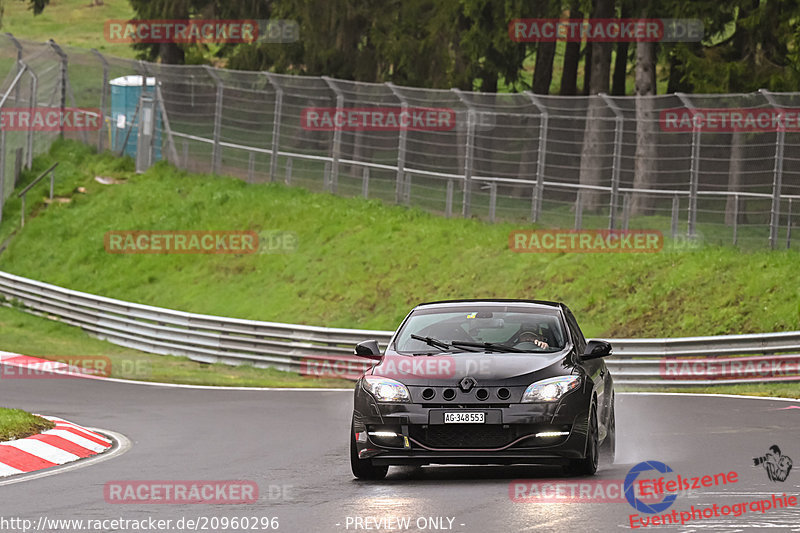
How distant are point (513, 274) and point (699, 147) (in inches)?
175

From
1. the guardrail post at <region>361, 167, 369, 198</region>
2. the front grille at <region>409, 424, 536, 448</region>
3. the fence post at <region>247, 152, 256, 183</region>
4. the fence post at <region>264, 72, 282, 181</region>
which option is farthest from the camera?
the fence post at <region>247, 152, 256, 183</region>

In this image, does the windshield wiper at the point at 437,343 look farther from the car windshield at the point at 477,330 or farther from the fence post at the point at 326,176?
the fence post at the point at 326,176

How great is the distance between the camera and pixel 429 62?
137 ft

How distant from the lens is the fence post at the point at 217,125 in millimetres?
38094

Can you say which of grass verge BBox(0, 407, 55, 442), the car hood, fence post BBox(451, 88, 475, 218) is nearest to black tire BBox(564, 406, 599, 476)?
the car hood

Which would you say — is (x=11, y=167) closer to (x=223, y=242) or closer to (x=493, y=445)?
(x=223, y=242)

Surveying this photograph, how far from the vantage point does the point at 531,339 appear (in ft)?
38.5

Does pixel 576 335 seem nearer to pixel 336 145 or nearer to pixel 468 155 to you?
pixel 468 155

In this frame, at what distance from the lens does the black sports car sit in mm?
10547

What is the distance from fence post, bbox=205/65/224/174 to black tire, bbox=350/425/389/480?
27930 millimetres

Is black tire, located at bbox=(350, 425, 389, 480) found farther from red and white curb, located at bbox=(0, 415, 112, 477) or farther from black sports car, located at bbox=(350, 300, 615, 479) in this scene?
red and white curb, located at bbox=(0, 415, 112, 477)

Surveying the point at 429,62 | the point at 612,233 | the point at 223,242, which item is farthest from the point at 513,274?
the point at 429,62

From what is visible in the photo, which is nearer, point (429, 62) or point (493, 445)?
point (493, 445)

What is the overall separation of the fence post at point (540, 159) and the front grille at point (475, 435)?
19.1m
